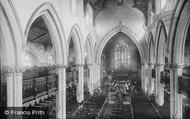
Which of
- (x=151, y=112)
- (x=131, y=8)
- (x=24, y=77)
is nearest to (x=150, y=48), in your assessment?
(x=131, y=8)

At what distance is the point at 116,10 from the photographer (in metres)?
25.1

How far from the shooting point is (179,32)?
11500mm

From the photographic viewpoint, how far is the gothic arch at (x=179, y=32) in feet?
34.4

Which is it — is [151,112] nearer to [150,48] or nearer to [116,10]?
[150,48]

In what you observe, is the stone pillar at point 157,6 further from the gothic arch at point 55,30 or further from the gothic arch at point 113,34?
the gothic arch at point 55,30

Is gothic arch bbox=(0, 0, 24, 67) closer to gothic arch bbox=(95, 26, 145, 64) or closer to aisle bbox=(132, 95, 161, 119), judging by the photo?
aisle bbox=(132, 95, 161, 119)

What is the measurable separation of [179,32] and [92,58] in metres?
13.6

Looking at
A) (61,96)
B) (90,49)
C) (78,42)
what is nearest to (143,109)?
(61,96)

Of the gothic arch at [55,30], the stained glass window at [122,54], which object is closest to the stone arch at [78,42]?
the gothic arch at [55,30]

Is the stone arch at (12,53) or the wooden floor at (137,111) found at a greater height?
the stone arch at (12,53)

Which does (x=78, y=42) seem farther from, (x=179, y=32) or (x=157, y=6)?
(x=179, y=32)

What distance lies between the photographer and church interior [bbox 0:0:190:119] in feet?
27.6

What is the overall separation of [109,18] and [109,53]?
8.75m

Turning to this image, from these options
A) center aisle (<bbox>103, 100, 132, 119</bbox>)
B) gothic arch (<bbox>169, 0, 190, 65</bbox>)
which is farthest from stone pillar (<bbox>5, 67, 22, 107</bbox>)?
gothic arch (<bbox>169, 0, 190, 65</bbox>)
